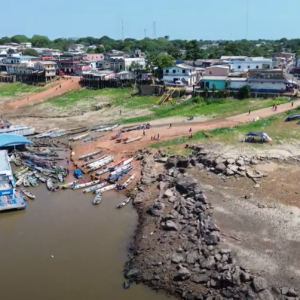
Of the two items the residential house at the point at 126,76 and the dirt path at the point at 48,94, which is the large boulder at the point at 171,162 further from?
the dirt path at the point at 48,94

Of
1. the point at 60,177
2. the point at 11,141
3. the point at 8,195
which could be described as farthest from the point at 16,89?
the point at 8,195

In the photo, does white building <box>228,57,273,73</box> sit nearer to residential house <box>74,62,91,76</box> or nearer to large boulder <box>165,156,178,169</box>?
residential house <box>74,62,91,76</box>

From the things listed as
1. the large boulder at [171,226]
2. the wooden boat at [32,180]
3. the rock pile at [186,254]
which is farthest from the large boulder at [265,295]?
the wooden boat at [32,180]

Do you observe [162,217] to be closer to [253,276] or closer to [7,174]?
[253,276]

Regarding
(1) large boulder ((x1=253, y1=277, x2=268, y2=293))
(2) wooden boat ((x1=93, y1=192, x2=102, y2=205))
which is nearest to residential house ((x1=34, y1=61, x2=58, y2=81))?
(2) wooden boat ((x1=93, y1=192, x2=102, y2=205))

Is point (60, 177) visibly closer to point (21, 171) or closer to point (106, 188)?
point (21, 171)

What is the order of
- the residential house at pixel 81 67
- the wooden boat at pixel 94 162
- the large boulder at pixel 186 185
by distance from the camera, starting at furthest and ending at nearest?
the residential house at pixel 81 67 → the wooden boat at pixel 94 162 → the large boulder at pixel 186 185
